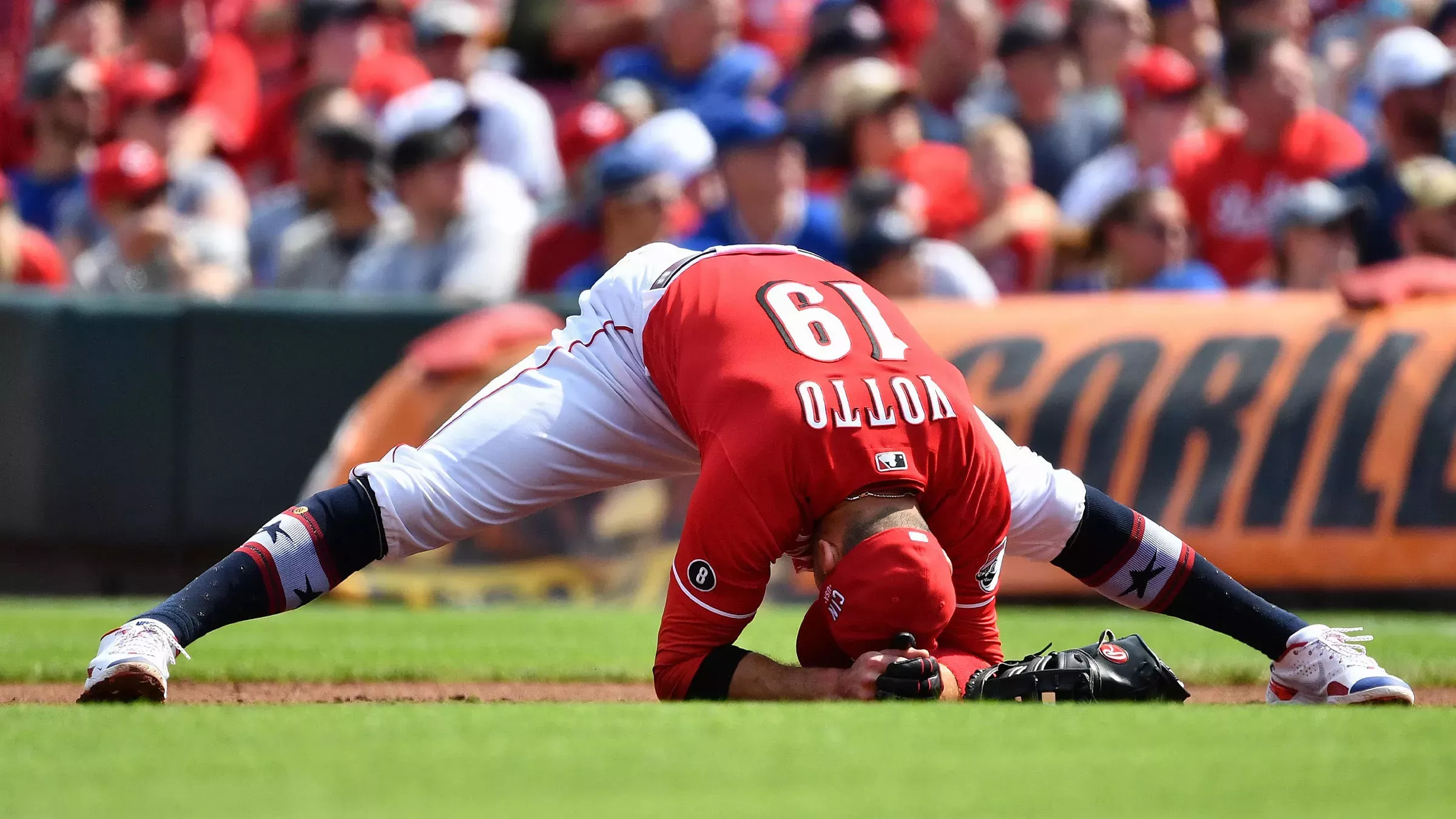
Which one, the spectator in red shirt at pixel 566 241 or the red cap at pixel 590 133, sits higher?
the red cap at pixel 590 133

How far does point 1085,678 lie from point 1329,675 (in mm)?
774

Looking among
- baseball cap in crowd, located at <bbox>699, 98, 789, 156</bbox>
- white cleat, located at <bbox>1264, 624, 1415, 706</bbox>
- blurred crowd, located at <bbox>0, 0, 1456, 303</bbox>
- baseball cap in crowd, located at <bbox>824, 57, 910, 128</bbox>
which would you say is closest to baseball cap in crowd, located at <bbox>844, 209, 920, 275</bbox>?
blurred crowd, located at <bbox>0, 0, 1456, 303</bbox>

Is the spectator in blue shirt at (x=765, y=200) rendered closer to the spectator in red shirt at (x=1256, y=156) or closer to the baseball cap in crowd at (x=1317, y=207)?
the spectator in red shirt at (x=1256, y=156)

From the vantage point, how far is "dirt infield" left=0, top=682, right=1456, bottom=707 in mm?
5109

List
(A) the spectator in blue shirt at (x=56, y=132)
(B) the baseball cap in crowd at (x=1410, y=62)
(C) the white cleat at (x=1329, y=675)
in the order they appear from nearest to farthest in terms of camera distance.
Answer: (C) the white cleat at (x=1329, y=675) < (B) the baseball cap in crowd at (x=1410, y=62) < (A) the spectator in blue shirt at (x=56, y=132)

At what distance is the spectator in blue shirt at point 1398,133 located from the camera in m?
9.04

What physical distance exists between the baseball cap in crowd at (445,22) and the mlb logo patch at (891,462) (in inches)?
318

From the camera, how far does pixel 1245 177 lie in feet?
31.4

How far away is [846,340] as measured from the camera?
4.59 metres

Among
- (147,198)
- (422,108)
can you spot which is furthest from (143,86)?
(422,108)

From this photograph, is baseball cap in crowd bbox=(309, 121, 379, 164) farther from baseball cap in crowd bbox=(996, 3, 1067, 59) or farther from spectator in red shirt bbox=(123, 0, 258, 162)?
baseball cap in crowd bbox=(996, 3, 1067, 59)

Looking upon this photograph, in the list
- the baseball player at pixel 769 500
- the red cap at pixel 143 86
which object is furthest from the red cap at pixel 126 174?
the baseball player at pixel 769 500

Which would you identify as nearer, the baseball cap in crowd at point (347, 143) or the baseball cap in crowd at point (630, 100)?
the baseball cap in crowd at point (347, 143)

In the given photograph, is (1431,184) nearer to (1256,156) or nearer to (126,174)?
(1256,156)
